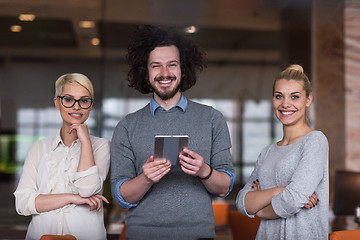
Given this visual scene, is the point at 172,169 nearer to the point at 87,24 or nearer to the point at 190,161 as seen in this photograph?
the point at 190,161

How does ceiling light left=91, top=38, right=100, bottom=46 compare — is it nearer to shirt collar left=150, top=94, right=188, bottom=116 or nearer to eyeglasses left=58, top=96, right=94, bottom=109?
eyeglasses left=58, top=96, right=94, bottom=109

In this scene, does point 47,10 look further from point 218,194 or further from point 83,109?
point 218,194

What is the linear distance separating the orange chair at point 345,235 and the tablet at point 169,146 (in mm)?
940

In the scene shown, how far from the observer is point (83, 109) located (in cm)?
245

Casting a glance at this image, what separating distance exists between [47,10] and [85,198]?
20.1 ft

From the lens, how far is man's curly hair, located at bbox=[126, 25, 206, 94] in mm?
2416

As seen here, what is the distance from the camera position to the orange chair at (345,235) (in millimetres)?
2314

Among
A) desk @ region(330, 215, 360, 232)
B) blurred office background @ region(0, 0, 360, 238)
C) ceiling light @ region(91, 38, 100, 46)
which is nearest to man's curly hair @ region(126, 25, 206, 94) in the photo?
desk @ region(330, 215, 360, 232)

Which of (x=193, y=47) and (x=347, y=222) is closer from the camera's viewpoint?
(x=193, y=47)

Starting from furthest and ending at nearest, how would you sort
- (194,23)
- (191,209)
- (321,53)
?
1. (194,23)
2. (321,53)
3. (191,209)

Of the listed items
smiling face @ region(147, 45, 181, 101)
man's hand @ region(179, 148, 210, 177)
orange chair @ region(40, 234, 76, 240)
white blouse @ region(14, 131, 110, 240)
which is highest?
smiling face @ region(147, 45, 181, 101)

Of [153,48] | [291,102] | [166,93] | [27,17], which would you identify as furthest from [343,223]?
[27,17]

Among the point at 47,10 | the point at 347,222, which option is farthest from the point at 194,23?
the point at 347,222

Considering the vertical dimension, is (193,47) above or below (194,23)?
below
